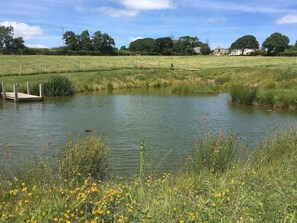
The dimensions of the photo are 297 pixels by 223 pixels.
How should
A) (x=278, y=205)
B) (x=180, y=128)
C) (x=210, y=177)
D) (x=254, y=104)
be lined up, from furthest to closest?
(x=254, y=104)
(x=180, y=128)
(x=210, y=177)
(x=278, y=205)

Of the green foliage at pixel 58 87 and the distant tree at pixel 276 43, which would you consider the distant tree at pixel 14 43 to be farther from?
the green foliage at pixel 58 87

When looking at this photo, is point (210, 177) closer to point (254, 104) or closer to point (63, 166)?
point (63, 166)

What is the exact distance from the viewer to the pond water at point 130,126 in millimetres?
10477

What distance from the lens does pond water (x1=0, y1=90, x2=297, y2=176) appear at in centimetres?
1048

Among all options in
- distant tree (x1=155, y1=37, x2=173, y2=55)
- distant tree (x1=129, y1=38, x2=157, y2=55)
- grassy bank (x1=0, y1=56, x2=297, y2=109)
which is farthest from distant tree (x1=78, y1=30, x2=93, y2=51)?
grassy bank (x1=0, y1=56, x2=297, y2=109)

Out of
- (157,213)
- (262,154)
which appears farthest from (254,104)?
(157,213)

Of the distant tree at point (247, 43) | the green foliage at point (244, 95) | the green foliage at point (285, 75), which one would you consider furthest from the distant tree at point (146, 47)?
the green foliage at point (244, 95)

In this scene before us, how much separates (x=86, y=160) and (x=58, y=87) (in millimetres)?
23744

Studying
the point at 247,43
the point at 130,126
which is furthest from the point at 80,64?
the point at 247,43

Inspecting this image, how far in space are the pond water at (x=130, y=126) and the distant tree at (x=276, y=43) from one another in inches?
3734

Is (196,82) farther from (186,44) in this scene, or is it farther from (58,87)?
(186,44)

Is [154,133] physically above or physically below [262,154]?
below

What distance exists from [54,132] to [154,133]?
3987mm

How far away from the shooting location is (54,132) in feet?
46.6
